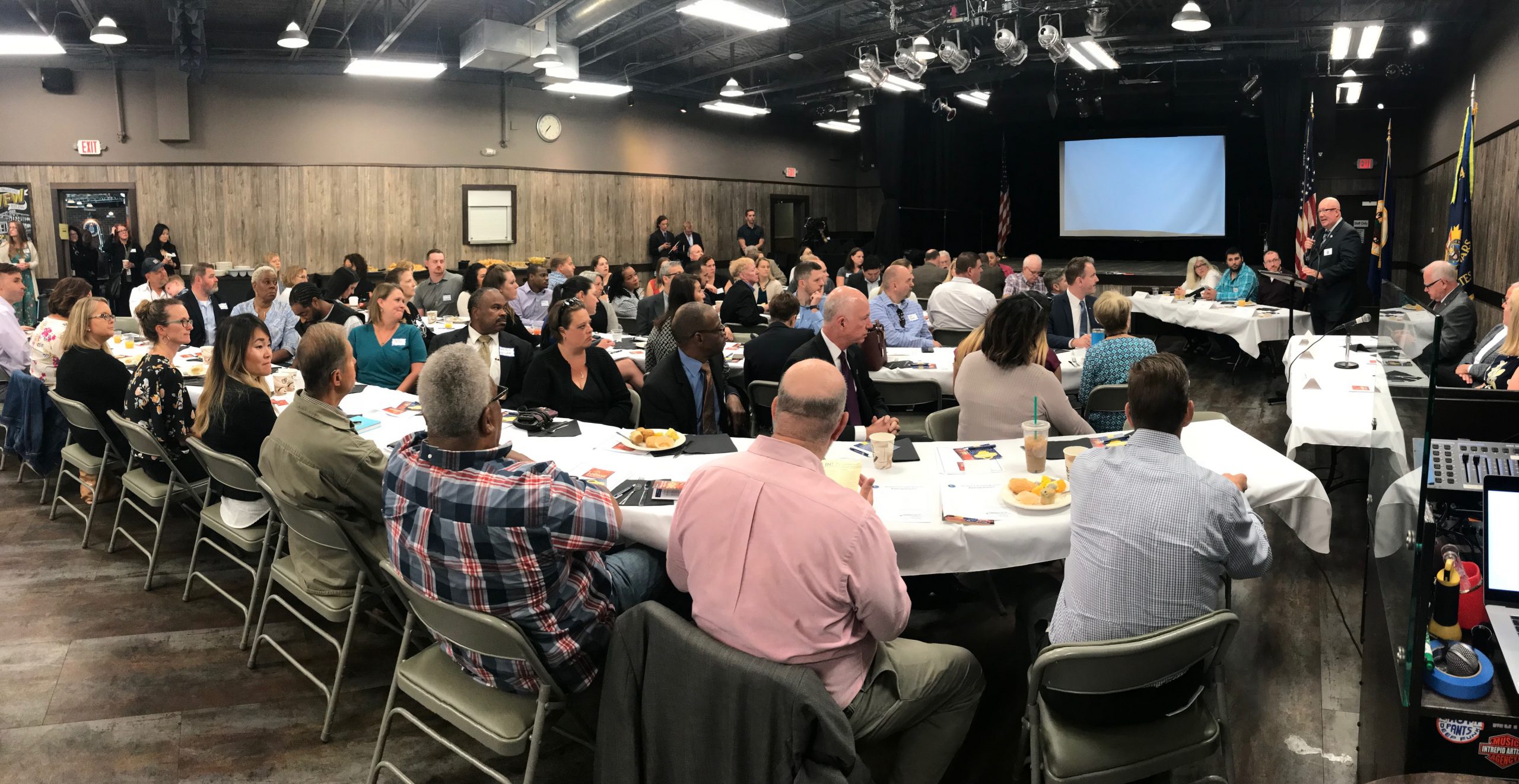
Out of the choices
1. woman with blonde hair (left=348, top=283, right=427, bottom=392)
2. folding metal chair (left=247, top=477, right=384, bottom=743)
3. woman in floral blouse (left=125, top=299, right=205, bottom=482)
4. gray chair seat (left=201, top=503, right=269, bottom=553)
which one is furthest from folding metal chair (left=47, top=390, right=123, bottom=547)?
folding metal chair (left=247, top=477, right=384, bottom=743)

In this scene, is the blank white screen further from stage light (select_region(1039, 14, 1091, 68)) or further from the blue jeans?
the blue jeans

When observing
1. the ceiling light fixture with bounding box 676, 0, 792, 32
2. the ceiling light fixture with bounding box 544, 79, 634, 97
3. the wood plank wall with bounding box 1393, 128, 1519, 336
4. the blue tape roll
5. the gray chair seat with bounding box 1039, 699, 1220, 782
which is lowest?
the gray chair seat with bounding box 1039, 699, 1220, 782

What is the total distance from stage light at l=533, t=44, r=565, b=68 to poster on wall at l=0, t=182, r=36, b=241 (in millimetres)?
6346

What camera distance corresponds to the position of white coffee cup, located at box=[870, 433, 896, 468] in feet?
11.1

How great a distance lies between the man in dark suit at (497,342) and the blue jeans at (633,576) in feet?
8.42

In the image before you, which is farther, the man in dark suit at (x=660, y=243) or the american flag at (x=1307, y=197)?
the man in dark suit at (x=660, y=243)

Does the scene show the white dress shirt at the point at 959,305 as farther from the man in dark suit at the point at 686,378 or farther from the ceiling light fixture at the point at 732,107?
the ceiling light fixture at the point at 732,107

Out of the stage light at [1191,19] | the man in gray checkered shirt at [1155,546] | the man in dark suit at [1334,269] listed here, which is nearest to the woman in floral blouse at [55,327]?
the man in gray checkered shirt at [1155,546]

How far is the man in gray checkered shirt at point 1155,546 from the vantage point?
2.33 m

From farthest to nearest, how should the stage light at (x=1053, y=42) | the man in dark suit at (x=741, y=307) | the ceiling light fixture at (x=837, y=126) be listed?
the ceiling light fixture at (x=837, y=126), the stage light at (x=1053, y=42), the man in dark suit at (x=741, y=307)

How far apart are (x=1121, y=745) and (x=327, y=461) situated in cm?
244

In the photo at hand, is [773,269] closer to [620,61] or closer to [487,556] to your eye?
[620,61]

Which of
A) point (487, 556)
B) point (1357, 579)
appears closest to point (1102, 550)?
point (487, 556)

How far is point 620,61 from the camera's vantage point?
50.0 ft
